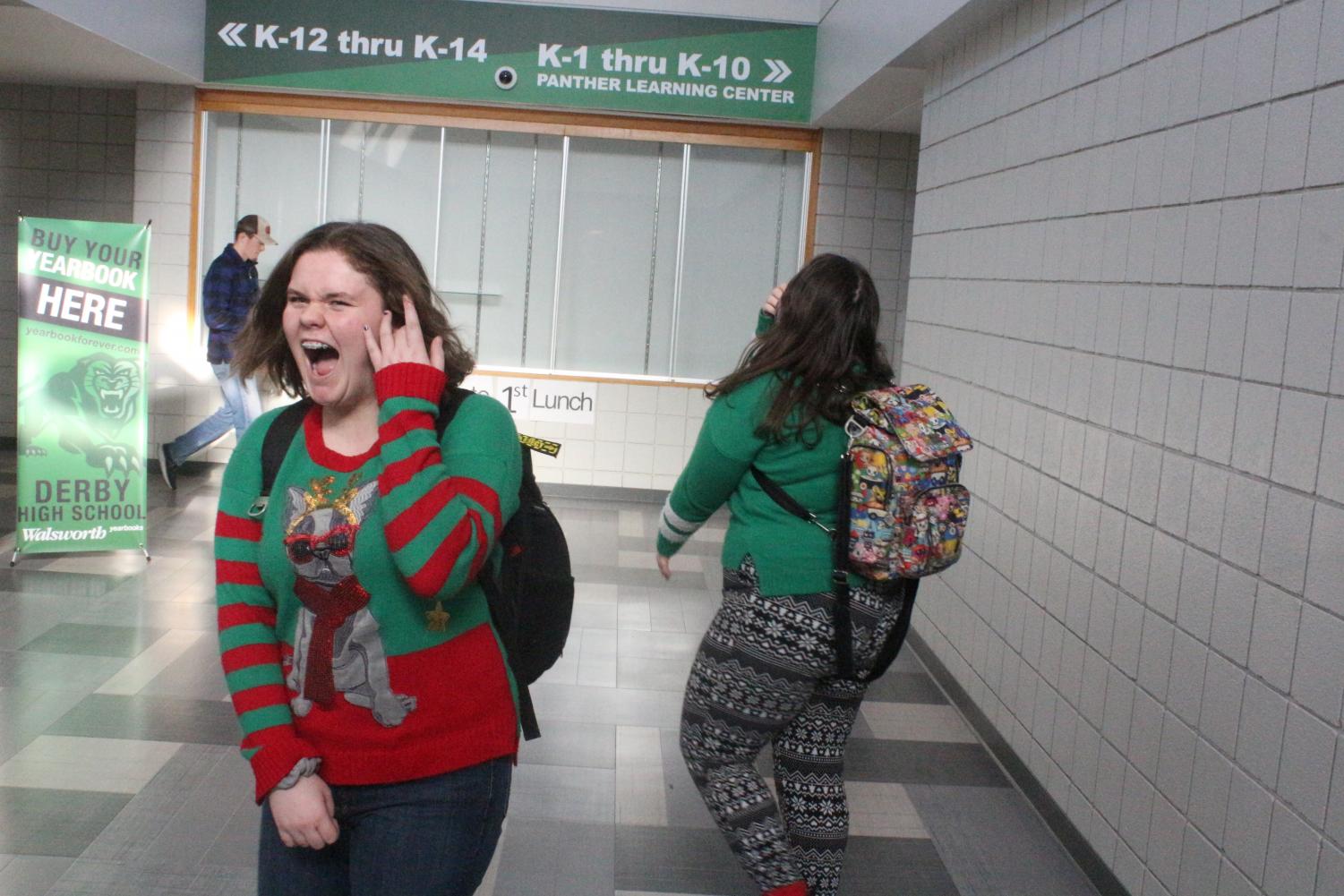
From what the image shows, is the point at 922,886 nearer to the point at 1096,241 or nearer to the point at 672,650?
the point at 1096,241

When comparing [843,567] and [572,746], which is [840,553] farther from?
[572,746]

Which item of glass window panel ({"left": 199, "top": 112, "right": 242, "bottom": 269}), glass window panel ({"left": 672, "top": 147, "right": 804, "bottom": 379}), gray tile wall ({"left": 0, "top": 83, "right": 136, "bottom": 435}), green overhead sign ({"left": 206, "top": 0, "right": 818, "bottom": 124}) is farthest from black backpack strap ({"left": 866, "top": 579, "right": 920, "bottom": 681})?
gray tile wall ({"left": 0, "top": 83, "right": 136, "bottom": 435})

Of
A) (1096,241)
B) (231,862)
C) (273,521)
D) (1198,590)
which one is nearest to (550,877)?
(231,862)

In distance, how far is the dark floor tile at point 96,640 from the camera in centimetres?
459

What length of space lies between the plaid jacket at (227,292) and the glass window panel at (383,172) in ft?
3.28

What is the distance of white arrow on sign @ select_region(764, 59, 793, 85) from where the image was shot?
7757mm

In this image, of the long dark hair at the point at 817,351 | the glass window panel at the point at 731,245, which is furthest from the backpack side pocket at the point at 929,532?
the glass window panel at the point at 731,245

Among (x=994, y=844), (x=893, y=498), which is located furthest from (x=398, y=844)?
(x=994, y=844)

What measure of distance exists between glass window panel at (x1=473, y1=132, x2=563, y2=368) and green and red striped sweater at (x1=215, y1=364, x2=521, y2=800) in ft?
22.3

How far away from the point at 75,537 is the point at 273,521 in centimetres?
473

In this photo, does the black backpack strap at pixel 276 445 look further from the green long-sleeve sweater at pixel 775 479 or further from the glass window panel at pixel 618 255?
the glass window panel at pixel 618 255

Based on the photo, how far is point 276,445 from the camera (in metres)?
1.60

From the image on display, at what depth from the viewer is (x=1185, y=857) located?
2695 mm

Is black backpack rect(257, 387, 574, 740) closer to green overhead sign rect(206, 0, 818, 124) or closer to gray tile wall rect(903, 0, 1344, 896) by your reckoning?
gray tile wall rect(903, 0, 1344, 896)
